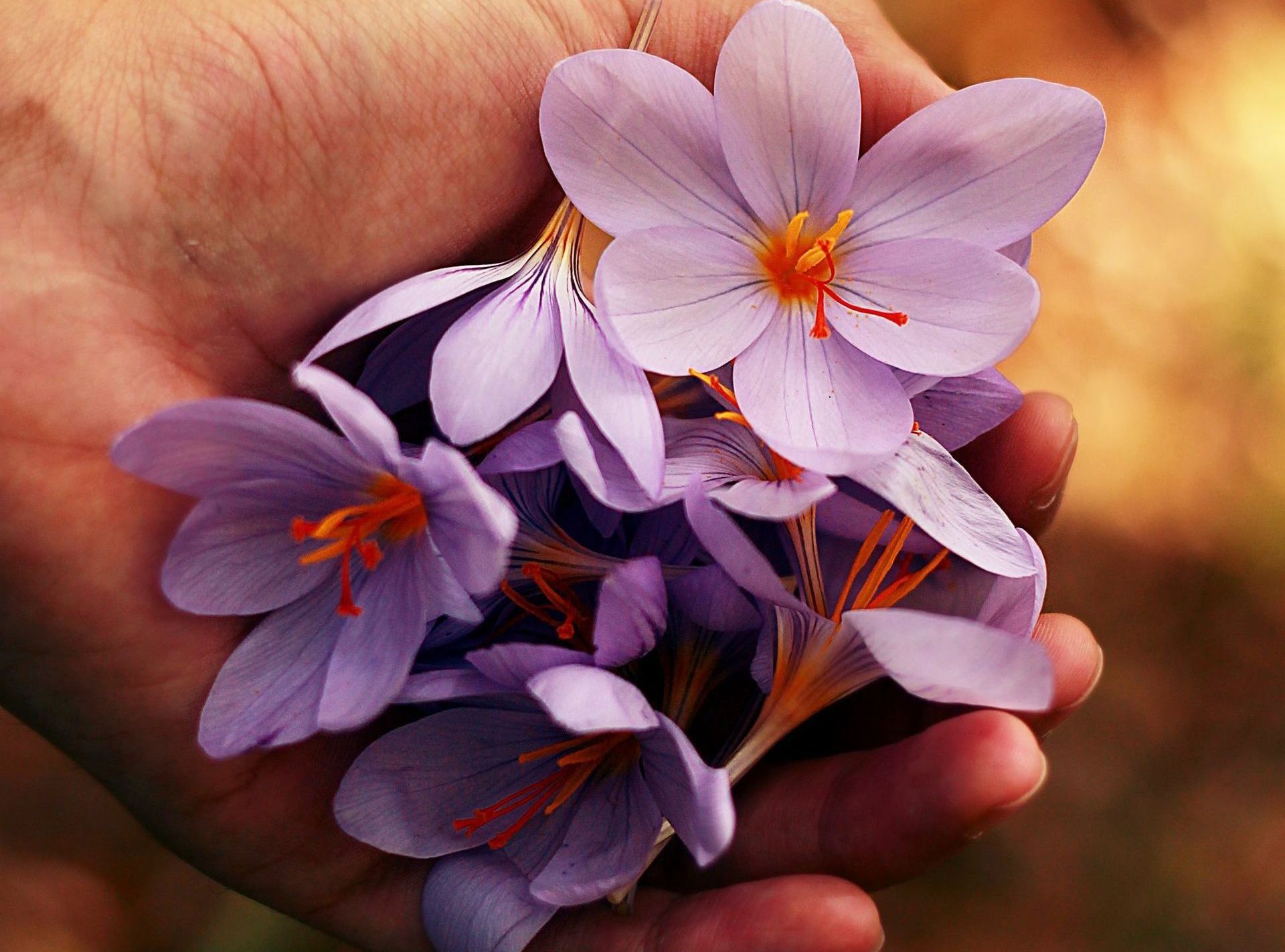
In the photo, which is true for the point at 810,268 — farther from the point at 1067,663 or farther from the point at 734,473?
the point at 1067,663

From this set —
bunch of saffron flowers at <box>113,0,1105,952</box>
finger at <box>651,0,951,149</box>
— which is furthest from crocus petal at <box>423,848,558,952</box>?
finger at <box>651,0,951,149</box>

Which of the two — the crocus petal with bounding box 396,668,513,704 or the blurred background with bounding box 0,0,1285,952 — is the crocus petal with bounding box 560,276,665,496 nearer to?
the crocus petal with bounding box 396,668,513,704

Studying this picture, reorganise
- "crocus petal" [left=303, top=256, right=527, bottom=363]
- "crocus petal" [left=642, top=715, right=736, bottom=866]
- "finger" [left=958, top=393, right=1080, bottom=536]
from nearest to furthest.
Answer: "crocus petal" [left=642, top=715, right=736, bottom=866], "crocus petal" [left=303, top=256, right=527, bottom=363], "finger" [left=958, top=393, right=1080, bottom=536]

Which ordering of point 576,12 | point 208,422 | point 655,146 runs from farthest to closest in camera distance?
1. point 576,12
2. point 655,146
3. point 208,422

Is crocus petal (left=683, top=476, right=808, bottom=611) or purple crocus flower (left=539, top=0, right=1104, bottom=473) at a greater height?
purple crocus flower (left=539, top=0, right=1104, bottom=473)

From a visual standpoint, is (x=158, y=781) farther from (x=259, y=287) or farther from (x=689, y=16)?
(x=689, y=16)

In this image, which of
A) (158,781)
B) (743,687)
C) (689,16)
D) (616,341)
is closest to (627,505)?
(616,341)
